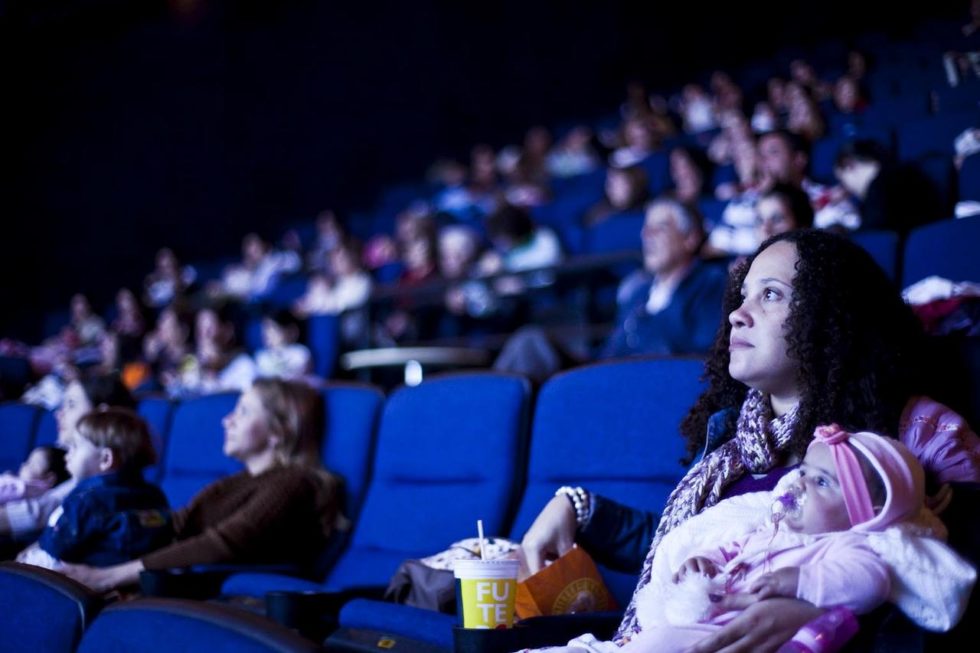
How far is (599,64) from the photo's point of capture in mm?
8102

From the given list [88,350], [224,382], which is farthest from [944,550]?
[88,350]

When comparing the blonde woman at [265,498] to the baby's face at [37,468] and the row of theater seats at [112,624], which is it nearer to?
the baby's face at [37,468]

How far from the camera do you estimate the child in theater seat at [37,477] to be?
7.66 feet

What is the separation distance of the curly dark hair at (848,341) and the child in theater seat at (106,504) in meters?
1.37

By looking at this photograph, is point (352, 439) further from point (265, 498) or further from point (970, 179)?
point (970, 179)

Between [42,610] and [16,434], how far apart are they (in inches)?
105

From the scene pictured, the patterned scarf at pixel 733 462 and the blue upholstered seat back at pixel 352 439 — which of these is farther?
the blue upholstered seat back at pixel 352 439

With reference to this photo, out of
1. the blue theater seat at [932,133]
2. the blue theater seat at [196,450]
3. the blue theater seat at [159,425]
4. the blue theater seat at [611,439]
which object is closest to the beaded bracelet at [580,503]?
the blue theater seat at [611,439]

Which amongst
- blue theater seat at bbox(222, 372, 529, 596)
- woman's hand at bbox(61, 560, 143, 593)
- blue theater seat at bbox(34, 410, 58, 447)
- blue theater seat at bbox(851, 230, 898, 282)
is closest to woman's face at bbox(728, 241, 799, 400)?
blue theater seat at bbox(222, 372, 529, 596)

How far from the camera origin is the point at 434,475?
1.99m

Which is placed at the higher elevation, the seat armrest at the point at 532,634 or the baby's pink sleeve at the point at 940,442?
the baby's pink sleeve at the point at 940,442

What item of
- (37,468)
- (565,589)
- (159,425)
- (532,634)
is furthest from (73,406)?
(532,634)

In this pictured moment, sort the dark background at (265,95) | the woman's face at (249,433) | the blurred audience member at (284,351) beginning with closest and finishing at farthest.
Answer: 1. the woman's face at (249,433)
2. the blurred audience member at (284,351)
3. the dark background at (265,95)

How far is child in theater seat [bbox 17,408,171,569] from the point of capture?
6.31 feet
